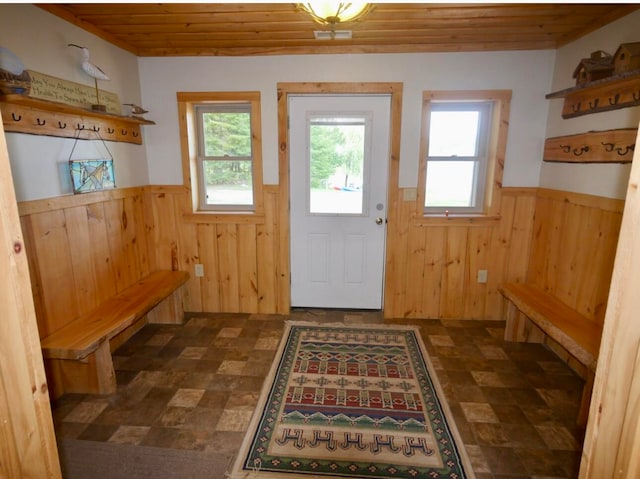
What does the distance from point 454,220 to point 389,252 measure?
65cm

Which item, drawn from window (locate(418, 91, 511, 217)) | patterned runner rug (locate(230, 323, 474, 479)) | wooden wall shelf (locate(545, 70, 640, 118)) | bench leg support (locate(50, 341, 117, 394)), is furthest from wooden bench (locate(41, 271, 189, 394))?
wooden wall shelf (locate(545, 70, 640, 118))

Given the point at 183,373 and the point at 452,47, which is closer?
the point at 183,373

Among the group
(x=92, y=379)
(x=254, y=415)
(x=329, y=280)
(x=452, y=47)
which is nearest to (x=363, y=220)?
(x=329, y=280)

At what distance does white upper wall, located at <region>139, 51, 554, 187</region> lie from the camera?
10.0 feet

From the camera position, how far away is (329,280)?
3.60 metres

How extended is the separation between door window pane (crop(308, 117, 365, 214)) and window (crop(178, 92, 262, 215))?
1.68 ft

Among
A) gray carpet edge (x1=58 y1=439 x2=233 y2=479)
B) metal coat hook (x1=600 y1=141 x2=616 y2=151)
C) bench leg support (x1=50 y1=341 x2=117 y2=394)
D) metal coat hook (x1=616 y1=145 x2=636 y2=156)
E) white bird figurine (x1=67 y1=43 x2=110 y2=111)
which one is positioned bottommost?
gray carpet edge (x1=58 y1=439 x2=233 y2=479)

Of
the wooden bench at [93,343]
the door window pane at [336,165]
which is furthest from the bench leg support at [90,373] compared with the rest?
the door window pane at [336,165]

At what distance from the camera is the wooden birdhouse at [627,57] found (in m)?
2.08

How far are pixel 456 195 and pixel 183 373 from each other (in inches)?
108

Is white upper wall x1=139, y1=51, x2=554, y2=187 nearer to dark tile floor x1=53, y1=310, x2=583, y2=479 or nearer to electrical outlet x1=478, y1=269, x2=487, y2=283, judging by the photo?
electrical outlet x1=478, y1=269, x2=487, y2=283

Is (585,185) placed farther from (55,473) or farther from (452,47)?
(55,473)

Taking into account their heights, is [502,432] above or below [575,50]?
below

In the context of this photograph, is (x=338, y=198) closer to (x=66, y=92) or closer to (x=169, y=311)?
(x=169, y=311)
